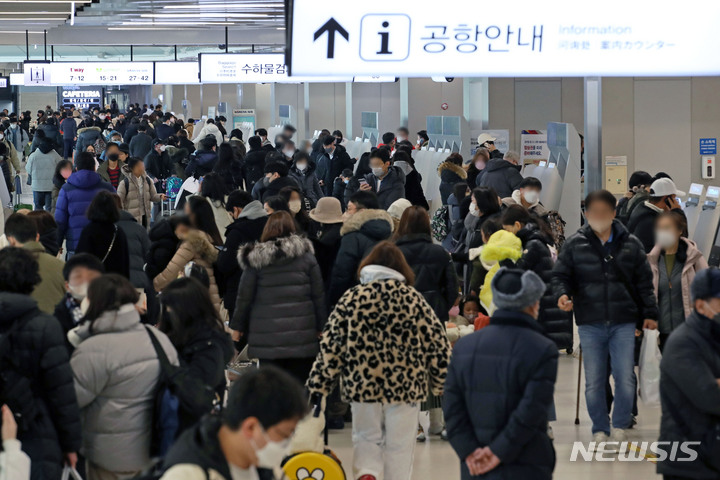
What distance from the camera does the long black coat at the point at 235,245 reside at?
6992 millimetres

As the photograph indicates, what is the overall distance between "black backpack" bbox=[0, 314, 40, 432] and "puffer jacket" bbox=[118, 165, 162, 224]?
24.0 feet

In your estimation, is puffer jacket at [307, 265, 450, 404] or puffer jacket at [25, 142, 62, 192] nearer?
puffer jacket at [307, 265, 450, 404]

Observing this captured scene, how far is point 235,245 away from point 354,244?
3.20 feet

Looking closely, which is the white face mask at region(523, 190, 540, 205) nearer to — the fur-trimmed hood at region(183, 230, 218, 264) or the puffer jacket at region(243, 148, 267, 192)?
the fur-trimmed hood at region(183, 230, 218, 264)

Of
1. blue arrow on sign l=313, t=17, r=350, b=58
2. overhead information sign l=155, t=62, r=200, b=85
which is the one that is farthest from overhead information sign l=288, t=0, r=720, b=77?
Result: overhead information sign l=155, t=62, r=200, b=85

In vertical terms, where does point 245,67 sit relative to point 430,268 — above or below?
above

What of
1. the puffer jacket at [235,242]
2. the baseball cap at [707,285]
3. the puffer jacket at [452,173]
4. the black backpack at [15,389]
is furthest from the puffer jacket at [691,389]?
the puffer jacket at [452,173]

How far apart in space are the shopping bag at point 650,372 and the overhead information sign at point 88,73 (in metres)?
18.3

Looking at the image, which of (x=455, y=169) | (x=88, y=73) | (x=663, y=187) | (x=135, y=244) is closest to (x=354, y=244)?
(x=135, y=244)

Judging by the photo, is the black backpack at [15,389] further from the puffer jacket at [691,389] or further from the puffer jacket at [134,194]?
the puffer jacket at [134,194]

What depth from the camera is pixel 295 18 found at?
4965 millimetres

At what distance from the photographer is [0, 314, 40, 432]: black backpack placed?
156 inches

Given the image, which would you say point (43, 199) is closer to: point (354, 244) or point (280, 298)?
point (354, 244)

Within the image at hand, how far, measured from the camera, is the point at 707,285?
4016 millimetres
